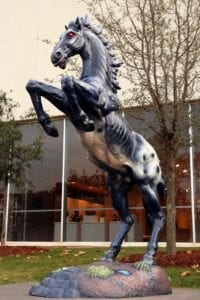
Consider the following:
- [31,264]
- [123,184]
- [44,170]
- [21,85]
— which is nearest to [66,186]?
[44,170]

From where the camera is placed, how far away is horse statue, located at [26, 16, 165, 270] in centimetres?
455

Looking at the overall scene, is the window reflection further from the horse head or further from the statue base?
the statue base

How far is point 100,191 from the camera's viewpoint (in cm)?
1823

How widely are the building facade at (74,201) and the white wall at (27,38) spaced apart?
1.91 meters

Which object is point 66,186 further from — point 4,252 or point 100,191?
point 4,252

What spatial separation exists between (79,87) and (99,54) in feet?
2.27

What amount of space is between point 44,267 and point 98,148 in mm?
6399

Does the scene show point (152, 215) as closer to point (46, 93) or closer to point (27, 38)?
point (46, 93)

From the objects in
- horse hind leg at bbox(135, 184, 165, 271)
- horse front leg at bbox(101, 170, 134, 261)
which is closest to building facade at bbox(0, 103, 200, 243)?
horse front leg at bbox(101, 170, 134, 261)

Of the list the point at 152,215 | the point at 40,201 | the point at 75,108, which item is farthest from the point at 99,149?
the point at 40,201

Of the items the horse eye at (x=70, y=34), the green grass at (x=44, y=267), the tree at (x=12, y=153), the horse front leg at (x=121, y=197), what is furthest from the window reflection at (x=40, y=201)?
the horse eye at (x=70, y=34)

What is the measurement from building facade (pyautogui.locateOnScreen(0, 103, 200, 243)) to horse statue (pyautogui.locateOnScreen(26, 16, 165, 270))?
11.7 metres

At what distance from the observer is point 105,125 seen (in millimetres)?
4715

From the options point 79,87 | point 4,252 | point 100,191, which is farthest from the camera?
point 100,191
